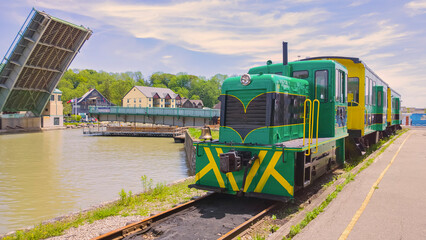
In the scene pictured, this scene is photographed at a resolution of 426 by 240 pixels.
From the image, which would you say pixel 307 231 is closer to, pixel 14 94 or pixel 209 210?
pixel 209 210

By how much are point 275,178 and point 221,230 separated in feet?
5.68

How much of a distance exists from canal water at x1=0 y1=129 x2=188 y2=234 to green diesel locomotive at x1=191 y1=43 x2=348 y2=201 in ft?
20.6

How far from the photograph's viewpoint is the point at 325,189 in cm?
820

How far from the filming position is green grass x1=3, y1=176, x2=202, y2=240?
582cm

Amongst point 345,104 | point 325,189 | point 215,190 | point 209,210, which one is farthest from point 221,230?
point 345,104

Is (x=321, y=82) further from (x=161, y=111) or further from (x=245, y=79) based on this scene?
(x=161, y=111)

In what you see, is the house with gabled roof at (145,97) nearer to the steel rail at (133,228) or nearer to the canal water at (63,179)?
the canal water at (63,179)

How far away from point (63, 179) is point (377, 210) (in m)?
15.0

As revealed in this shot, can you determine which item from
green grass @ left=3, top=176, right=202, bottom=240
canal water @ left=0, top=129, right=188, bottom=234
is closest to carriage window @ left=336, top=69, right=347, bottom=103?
green grass @ left=3, top=176, right=202, bottom=240

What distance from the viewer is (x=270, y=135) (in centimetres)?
689

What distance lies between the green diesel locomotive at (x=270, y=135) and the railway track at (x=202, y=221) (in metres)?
0.35

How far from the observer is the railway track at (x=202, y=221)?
203 inches

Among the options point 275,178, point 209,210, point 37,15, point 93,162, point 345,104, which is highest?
point 37,15

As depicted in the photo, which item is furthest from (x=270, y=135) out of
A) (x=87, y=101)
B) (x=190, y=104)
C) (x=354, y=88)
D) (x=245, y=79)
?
(x=190, y=104)
